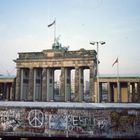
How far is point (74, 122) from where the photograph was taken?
93.1 ft

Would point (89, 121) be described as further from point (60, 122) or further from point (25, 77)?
point (25, 77)

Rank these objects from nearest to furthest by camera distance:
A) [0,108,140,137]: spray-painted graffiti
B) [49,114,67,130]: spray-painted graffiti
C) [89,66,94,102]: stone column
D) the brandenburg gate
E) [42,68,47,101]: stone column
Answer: [0,108,140,137]: spray-painted graffiti → [49,114,67,130]: spray-painted graffiti → [89,66,94,102]: stone column → the brandenburg gate → [42,68,47,101]: stone column

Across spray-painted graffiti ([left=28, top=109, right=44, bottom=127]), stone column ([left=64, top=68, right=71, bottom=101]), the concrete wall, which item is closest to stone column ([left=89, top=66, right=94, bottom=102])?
stone column ([left=64, top=68, right=71, bottom=101])

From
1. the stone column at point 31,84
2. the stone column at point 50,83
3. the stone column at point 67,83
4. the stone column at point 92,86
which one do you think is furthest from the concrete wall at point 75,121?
the stone column at point 50,83

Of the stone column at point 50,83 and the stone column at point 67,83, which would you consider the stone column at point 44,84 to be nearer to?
the stone column at point 50,83

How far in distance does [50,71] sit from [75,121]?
56948 millimetres

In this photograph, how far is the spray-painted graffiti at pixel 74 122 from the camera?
91.0 feet

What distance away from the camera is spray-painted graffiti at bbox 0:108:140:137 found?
2773 cm

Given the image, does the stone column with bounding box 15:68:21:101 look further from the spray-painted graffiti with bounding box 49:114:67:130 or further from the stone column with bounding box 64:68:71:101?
the spray-painted graffiti with bounding box 49:114:67:130

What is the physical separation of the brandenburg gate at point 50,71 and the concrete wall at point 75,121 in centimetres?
4658

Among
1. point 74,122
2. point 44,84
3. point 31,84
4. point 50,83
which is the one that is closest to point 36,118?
point 74,122

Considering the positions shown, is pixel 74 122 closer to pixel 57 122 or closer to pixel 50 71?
pixel 57 122

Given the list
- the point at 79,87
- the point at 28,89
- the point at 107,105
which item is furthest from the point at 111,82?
the point at 107,105

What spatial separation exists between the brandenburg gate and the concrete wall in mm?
46585
